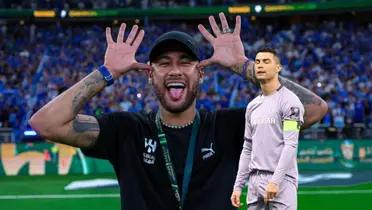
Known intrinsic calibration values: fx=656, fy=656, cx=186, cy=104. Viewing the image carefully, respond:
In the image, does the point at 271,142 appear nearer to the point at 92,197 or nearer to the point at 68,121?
the point at 68,121

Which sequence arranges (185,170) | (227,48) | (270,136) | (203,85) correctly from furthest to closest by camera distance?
1. (203,85)
2. (270,136)
3. (227,48)
4. (185,170)

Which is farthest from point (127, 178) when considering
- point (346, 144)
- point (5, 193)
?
point (346, 144)

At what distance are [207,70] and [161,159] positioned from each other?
21469 millimetres

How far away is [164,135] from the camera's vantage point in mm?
2928

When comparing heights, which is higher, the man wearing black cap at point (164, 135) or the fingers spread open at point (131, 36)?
the fingers spread open at point (131, 36)

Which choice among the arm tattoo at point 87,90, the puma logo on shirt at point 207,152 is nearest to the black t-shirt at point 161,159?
the puma logo on shirt at point 207,152

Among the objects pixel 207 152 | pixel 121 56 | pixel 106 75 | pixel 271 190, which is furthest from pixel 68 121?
pixel 271 190

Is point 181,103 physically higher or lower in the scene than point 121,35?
lower

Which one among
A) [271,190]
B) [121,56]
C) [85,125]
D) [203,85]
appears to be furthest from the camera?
[203,85]

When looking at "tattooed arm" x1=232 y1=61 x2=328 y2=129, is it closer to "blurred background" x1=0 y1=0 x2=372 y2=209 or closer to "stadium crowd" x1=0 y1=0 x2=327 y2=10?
"blurred background" x1=0 y1=0 x2=372 y2=209

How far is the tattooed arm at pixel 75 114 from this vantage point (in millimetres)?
3000

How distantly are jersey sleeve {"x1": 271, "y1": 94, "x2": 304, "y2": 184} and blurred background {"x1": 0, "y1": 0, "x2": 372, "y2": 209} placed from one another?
15.9 feet

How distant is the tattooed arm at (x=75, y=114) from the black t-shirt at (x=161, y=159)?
64mm

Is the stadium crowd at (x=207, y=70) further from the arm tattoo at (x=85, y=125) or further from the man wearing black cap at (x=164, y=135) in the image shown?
the arm tattoo at (x=85, y=125)
